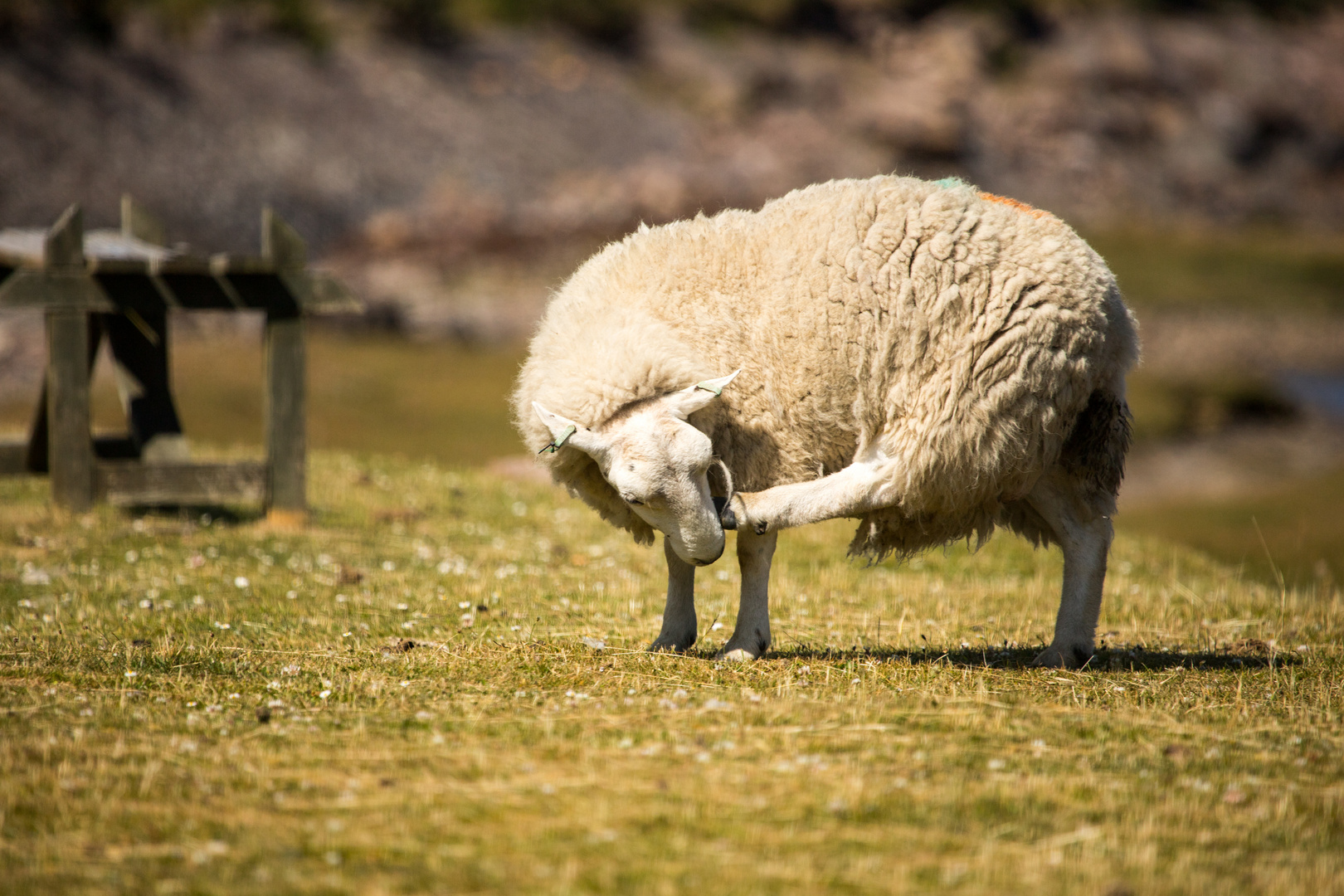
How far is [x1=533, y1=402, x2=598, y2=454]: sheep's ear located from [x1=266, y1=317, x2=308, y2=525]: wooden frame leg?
4.96m

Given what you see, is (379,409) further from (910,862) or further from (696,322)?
(910,862)

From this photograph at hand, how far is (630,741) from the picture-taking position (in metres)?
4.34

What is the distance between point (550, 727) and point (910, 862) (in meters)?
1.57

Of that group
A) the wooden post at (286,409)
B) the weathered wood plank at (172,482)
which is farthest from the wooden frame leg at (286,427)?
the weathered wood plank at (172,482)

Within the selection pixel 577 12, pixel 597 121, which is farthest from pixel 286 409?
pixel 577 12

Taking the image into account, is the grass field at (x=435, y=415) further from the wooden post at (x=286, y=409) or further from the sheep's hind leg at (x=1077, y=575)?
the sheep's hind leg at (x=1077, y=575)

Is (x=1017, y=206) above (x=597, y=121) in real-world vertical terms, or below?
below

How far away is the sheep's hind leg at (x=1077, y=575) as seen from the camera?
19.4 feet

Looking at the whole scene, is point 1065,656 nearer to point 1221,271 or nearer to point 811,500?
point 811,500

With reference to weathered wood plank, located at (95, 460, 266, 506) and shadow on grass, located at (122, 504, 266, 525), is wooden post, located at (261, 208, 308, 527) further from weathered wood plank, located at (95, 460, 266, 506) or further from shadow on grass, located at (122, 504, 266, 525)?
shadow on grass, located at (122, 504, 266, 525)

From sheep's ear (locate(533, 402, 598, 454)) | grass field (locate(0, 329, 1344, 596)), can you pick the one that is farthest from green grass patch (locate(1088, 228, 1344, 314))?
sheep's ear (locate(533, 402, 598, 454))

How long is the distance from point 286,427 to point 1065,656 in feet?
21.0

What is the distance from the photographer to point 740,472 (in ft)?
18.7

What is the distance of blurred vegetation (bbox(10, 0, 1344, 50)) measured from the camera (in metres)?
30.9
